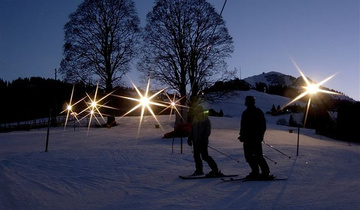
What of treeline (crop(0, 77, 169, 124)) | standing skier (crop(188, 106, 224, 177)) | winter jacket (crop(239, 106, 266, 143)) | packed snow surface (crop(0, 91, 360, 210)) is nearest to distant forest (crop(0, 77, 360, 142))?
treeline (crop(0, 77, 169, 124))

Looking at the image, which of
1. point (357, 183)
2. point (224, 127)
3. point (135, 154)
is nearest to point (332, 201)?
point (357, 183)

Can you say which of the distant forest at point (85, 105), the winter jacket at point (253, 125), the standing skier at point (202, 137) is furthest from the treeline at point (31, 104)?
the winter jacket at point (253, 125)

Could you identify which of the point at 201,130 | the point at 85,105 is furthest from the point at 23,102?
the point at 201,130

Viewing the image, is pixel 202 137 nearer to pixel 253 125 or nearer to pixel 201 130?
pixel 201 130

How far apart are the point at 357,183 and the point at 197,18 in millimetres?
19202

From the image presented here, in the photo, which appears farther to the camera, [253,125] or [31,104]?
[31,104]

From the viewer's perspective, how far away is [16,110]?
45.3m

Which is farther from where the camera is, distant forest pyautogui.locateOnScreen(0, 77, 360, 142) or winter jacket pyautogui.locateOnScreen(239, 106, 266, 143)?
distant forest pyautogui.locateOnScreen(0, 77, 360, 142)

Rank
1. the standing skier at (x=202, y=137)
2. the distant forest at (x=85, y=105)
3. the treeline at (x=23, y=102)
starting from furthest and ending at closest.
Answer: the treeline at (x=23, y=102) → the distant forest at (x=85, y=105) → the standing skier at (x=202, y=137)

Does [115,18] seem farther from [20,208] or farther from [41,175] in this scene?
[20,208]

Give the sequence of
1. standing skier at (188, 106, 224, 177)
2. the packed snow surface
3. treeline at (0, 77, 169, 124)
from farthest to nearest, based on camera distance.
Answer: treeline at (0, 77, 169, 124) < standing skier at (188, 106, 224, 177) < the packed snow surface

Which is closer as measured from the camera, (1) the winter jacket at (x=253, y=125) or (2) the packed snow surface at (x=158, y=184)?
(2) the packed snow surface at (x=158, y=184)

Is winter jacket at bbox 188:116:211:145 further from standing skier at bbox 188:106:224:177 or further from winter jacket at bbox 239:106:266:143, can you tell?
winter jacket at bbox 239:106:266:143

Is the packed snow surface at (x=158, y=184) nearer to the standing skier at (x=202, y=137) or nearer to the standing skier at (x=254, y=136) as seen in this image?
the standing skier at (x=254, y=136)
